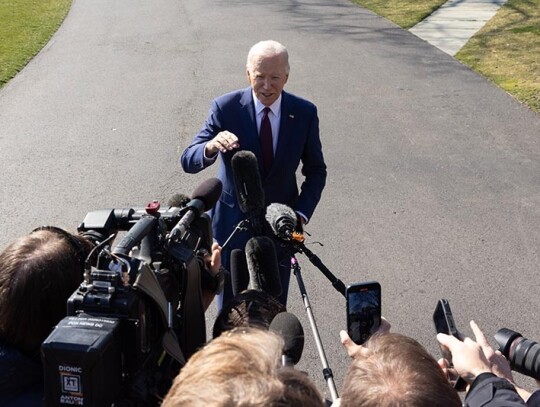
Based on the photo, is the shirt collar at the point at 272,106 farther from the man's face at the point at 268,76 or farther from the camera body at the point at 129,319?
the camera body at the point at 129,319

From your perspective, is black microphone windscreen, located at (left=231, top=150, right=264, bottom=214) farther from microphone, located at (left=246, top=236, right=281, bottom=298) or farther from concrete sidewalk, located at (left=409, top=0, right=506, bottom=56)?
concrete sidewalk, located at (left=409, top=0, right=506, bottom=56)

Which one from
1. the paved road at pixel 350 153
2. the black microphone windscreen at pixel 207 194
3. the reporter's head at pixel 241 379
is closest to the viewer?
the reporter's head at pixel 241 379

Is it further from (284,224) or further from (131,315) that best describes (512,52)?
(131,315)

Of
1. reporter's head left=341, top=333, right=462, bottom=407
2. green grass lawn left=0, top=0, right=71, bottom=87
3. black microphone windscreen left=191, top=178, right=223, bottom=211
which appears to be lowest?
green grass lawn left=0, top=0, right=71, bottom=87

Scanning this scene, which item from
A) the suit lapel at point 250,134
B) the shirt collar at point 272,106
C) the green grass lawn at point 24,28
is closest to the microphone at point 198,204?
the suit lapel at point 250,134

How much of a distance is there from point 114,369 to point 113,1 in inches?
836

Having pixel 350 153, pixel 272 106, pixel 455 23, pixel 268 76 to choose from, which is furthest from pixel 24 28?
pixel 268 76

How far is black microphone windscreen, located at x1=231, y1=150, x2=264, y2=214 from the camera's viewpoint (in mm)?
3434

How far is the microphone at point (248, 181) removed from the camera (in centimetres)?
343

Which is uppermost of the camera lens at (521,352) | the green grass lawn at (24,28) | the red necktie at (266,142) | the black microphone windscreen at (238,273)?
the red necktie at (266,142)

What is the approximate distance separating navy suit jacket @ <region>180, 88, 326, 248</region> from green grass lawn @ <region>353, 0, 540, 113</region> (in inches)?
298

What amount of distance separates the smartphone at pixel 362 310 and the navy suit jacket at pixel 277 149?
4.30 ft

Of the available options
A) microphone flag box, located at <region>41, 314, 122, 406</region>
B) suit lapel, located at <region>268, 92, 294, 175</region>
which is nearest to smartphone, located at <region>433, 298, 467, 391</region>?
microphone flag box, located at <region>41, 314, 122, 406</region>

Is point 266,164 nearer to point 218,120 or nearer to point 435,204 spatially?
point 218,120
